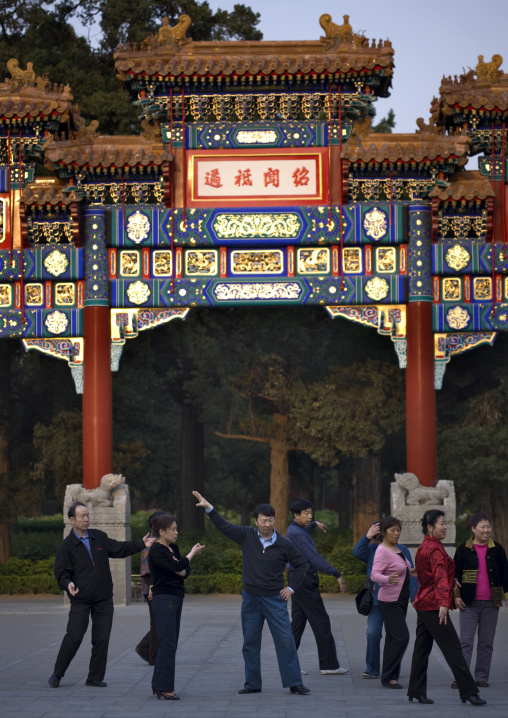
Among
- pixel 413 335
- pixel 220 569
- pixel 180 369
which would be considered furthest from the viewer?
pixel 180 369

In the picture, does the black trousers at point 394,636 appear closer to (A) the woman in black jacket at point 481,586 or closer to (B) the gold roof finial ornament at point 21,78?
(A) the woman in black jacket at point 481,586

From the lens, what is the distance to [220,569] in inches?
910

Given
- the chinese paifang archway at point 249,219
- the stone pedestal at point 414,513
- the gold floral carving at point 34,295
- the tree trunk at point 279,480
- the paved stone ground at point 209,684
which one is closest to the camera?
the paved stone ground at point 209,684

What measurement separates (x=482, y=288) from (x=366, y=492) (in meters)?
7.30

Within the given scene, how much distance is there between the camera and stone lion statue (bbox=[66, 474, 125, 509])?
19641 millimetres

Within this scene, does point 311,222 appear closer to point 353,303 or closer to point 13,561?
point 353,303

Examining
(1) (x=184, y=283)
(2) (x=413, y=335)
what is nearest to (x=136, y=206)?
(1) (x=184, y=283)

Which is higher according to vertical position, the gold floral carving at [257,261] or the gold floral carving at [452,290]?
the gold floral carving at [257,261]

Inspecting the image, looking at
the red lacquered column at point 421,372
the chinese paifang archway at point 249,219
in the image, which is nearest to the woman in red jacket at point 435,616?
the red lacquered column at point 421,372

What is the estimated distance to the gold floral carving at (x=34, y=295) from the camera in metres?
20.4

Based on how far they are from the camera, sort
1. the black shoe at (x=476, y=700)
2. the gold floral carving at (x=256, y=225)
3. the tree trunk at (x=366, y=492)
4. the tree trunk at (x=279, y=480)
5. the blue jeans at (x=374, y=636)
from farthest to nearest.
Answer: the tree trunk at (x=279, y=480) → the tree trunk at (x=366, y=492) → the gold floral carving at (x=256, y=225) → the blue jeans at (x=374, y=636) → the black shoe at (x=476, y=700)

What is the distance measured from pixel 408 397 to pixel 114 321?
4.99m

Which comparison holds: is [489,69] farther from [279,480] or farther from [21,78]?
[279,480]

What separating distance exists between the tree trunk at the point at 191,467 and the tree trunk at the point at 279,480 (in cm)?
309
